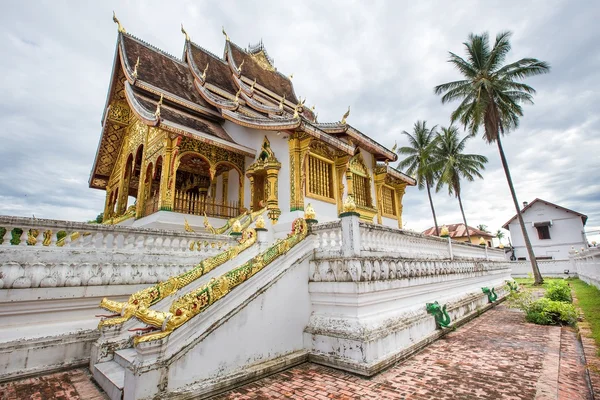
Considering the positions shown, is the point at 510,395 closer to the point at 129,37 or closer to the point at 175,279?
the point at 175,279

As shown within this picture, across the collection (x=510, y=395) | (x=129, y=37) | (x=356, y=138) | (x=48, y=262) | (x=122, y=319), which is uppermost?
(x=129, y=37)

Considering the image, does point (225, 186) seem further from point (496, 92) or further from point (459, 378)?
point (496, 92)

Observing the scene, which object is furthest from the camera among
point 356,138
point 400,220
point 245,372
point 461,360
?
point 400,220

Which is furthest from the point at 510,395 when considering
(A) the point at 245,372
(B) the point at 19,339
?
(B) the point at 19,339

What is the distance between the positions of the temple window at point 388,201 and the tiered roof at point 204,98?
1663mm

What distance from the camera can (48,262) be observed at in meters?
4.11

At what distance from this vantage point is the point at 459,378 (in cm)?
342

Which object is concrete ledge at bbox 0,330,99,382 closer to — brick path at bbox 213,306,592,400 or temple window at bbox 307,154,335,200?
brick path at bbox 213,306,592,400

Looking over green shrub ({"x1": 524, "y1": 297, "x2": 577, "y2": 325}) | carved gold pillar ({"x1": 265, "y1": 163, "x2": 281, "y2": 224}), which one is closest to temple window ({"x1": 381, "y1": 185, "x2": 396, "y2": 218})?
carved gold pillar ({"x1": 265, "y1": 163, "x2": 281, "y2": 224})

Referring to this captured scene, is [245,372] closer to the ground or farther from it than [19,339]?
closer to the ground

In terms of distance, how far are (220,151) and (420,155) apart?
23.2 meters

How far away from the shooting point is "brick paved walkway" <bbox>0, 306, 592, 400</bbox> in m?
3.01

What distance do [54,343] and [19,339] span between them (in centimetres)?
36

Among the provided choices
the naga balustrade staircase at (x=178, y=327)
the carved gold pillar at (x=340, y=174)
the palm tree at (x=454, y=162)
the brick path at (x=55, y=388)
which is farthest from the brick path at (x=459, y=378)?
the palm tree at (x=454, y=162)
